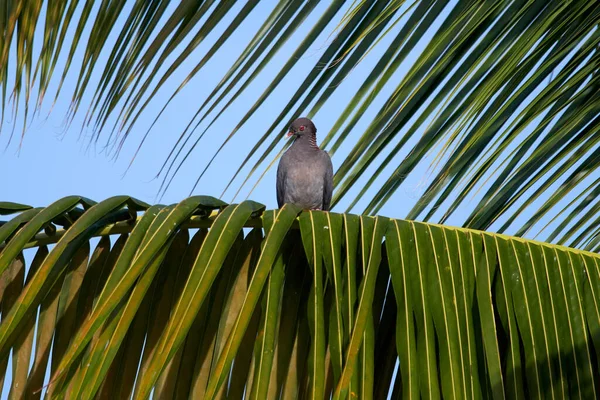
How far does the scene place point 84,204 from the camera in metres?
2.34

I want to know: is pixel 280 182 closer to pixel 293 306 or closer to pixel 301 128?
pixel 301 128

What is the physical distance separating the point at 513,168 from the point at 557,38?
375mm

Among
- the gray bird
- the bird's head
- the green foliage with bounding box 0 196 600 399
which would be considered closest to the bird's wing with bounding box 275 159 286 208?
the gray bird

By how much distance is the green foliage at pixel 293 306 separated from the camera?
2.02m

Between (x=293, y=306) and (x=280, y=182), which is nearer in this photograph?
(x=293, y=306)

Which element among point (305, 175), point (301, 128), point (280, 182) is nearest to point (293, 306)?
point (305, 175)

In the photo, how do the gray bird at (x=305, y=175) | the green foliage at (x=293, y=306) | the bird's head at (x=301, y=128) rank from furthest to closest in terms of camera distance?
the bird's head at (x=301, y=128), the gray bird at (x=305, y=175), the green foliage at (x=293, y=306)

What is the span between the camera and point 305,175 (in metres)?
5.68

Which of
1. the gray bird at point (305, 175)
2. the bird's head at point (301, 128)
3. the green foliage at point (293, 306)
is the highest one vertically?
the bird's head at point (301, 128)

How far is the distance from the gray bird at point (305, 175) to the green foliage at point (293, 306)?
10.5 feet

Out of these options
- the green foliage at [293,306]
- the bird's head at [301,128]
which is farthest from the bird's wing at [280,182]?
the green foliage at [293,306]

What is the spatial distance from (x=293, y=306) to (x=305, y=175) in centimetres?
339

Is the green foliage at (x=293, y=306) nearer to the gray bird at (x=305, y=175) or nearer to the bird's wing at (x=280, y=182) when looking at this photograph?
the gray bird at (x=305, y=175)

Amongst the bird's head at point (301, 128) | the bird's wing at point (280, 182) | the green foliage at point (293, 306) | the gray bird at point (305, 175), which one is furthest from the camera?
the bird's head at point (301, 128)
